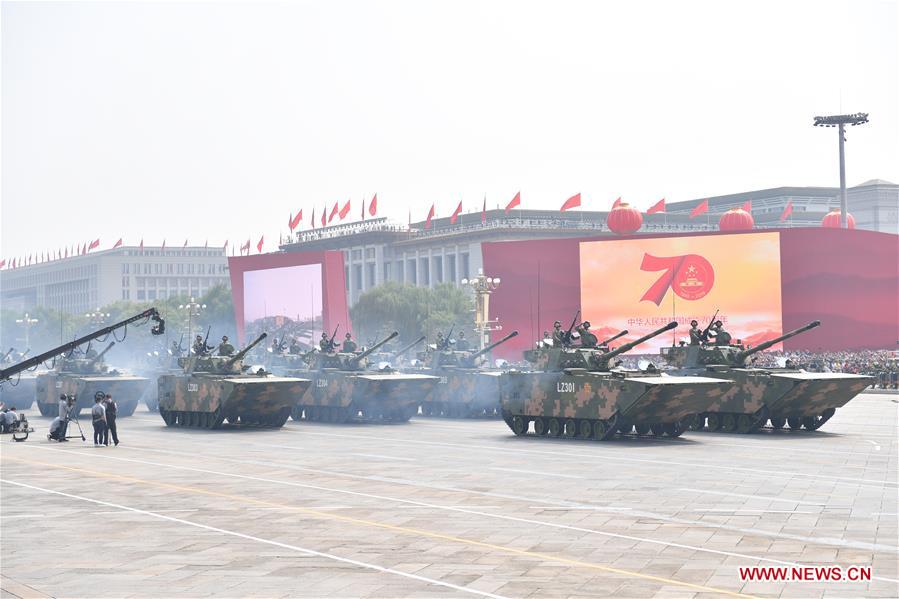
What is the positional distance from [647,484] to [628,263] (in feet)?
190

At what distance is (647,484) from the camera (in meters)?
22.1

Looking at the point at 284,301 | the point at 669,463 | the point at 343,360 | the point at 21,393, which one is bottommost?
the point at 669,463

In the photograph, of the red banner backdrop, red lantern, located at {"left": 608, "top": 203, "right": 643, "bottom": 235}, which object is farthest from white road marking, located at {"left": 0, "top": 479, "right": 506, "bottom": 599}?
red lantern, located at {"left": 608, "top": 203, "right": 643, "bottom": 235}

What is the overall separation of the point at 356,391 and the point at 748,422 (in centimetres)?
1287

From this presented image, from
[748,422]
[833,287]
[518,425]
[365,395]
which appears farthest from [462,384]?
[833,287]

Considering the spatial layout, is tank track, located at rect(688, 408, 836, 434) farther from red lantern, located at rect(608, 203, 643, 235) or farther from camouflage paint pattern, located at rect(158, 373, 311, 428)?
red lantern, located at rect(608, 203, 643, 235)

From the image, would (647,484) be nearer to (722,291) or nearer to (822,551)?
(822,551)

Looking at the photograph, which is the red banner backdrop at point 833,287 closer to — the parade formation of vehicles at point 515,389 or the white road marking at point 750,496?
the parade formation of vehicles at point 515,389

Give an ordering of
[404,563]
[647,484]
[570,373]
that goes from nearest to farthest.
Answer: [404,563] < [647,484] < [570,373]

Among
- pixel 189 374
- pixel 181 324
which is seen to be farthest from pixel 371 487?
pixel 181 324

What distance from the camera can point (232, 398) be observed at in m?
38.1

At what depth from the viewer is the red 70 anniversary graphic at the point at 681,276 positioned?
252 feet

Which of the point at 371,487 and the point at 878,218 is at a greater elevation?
the point at 878,218

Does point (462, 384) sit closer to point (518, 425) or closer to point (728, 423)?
point (518, 425)
